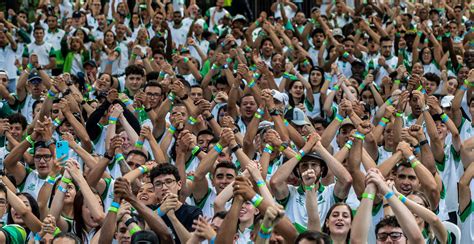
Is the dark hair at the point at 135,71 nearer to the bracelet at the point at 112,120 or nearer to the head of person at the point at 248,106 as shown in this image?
the head of person at the point at 248,106

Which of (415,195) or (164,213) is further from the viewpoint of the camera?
(415,195)

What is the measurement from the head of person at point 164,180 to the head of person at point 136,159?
53.4 inches

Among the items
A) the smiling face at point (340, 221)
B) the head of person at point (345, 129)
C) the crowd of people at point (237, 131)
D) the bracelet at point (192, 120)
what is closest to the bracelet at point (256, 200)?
the crowd of people at point (237, 131)

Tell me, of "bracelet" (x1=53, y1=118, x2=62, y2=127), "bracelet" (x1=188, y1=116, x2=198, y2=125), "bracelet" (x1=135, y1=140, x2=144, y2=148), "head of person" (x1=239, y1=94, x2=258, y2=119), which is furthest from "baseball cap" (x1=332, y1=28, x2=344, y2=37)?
"bracelet" (x1=135, y1=140, x2=144, y2=148)

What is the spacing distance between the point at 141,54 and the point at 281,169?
680 centimetres

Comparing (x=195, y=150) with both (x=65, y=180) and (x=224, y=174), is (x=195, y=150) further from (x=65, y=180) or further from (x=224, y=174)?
(x=65, y=180)

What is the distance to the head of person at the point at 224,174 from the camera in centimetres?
877

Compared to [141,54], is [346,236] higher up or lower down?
higher up

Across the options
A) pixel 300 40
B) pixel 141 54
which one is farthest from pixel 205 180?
pixel 300 40

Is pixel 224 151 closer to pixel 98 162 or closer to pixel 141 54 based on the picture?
pixel 98 162

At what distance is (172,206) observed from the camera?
7.33 meters

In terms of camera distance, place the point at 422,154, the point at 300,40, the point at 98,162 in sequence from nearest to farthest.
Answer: the point at 98,162
the point at 422,154
the point at 300,40

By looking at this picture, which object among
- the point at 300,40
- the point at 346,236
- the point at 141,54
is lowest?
the point at 300,40

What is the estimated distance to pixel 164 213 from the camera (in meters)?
7.37
